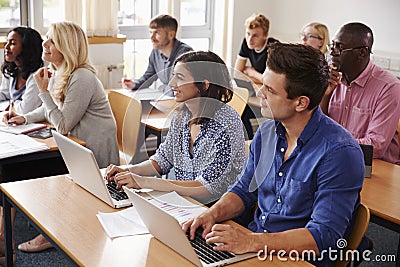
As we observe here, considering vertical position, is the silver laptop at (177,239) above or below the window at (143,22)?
below

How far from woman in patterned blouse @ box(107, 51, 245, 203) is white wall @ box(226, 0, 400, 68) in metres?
2.88

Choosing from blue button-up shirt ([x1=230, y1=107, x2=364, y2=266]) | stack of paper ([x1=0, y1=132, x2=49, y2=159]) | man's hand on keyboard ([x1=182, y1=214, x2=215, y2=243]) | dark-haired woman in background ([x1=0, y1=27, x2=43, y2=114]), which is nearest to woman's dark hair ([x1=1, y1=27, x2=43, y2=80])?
dark-haired woman in background ([x1=0, y1=27, x2=43, y2=114])

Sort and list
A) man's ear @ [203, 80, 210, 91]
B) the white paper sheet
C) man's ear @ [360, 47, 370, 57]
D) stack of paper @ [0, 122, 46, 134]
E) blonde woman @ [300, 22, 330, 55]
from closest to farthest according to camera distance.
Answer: the white paper sheet < man's ear @ [203, 80, 210, 91] < man's ear @ [360, 47, 370, 57] < stack of paper @ [0, 122, 46, 134] < blonde woman @ [300, 22, 330, 55]

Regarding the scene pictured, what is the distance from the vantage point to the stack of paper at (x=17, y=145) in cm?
262

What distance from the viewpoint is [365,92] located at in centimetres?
292

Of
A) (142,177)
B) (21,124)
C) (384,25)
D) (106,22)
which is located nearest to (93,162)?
(142,177)

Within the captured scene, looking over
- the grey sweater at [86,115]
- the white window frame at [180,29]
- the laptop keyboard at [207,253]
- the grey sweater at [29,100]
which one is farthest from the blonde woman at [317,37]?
the laptop keyboard at [207,253]

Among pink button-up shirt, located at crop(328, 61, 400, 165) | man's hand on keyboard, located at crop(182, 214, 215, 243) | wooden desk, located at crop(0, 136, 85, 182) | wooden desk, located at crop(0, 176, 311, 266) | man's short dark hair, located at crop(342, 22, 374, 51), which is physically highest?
man's short dark hair, located at crop(342, 22, 374, 51)

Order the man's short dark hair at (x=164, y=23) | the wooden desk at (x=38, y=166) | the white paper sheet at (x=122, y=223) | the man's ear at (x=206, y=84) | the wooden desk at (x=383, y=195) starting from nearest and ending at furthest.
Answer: the white paper sheet at (x=122, y=223)
the man's ear at (x=206, y=84)
the wooden desk at (x=383, y=195)
the wooden desk at (x=38, y=166)
the man's short dark hair at (x=164, y=23)

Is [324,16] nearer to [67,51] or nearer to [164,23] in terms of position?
[164,23]

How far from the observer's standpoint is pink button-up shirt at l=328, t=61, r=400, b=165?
9.28ft

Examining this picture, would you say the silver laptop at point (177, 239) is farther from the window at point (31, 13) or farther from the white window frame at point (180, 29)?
the white window frame at point (180, 29)

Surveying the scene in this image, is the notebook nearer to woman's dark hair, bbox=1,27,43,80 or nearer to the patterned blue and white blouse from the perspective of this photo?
the patterned blue and white blouse

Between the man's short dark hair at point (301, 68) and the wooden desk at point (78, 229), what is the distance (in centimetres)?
49
